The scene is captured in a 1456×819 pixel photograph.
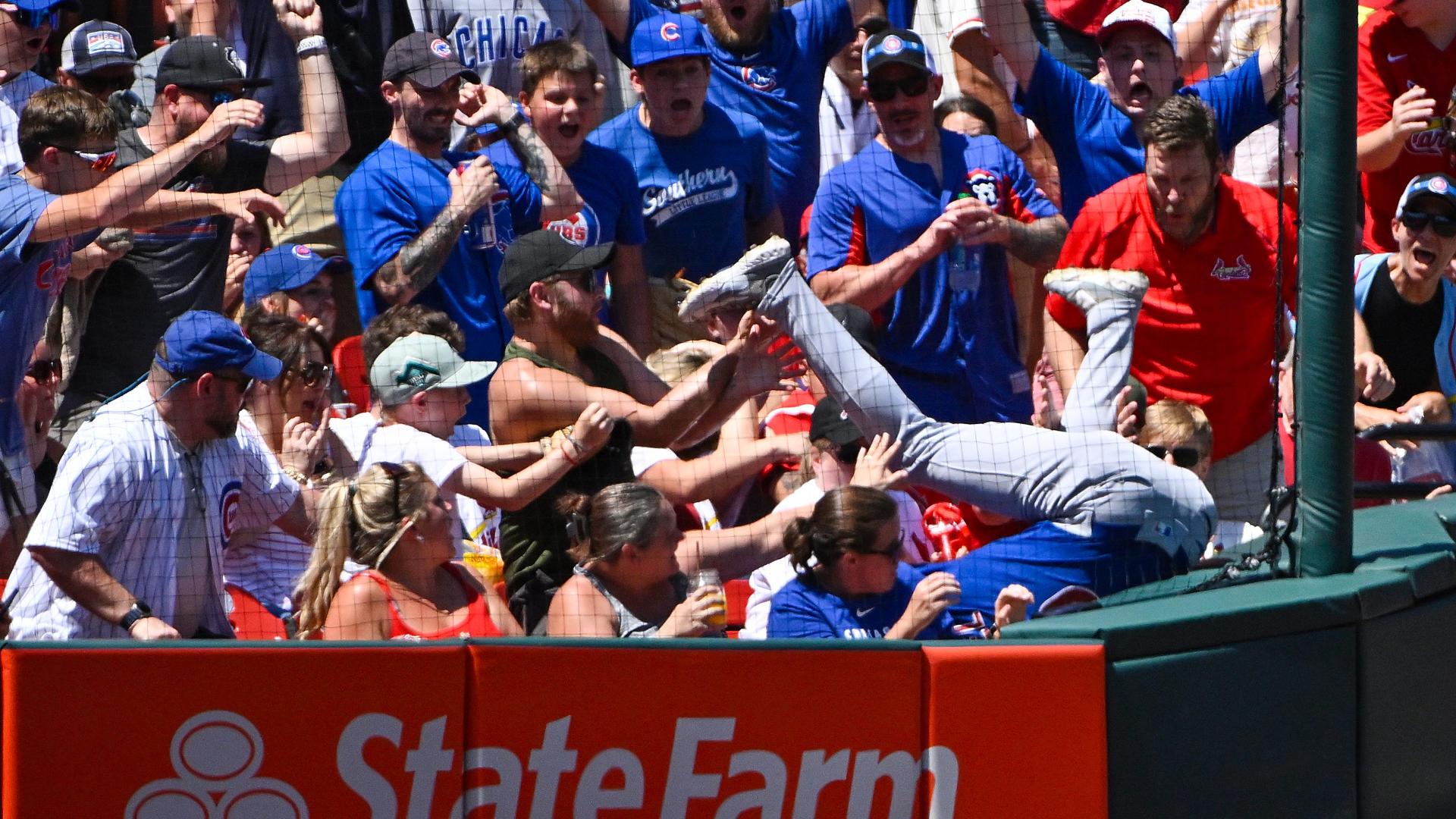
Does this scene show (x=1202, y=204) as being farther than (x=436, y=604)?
Yes

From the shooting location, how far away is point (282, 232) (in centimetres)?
461

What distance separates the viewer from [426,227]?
4.58 meters

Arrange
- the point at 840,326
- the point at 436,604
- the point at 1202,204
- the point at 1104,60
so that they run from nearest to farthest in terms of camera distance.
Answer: the point at 436,604
the point at 840,326
the point at 1202,204
the point at 1104,60

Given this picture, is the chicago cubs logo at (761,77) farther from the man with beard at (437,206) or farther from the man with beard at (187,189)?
the man with beard at (187,189)

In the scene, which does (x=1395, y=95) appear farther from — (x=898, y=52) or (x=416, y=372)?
(x=416, y=372)

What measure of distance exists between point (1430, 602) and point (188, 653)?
2.73 m

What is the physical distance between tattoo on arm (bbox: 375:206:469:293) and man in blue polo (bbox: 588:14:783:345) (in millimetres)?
520

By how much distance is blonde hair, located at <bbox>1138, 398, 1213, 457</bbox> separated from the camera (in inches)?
172

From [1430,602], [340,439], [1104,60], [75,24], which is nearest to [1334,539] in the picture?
[1430,602]

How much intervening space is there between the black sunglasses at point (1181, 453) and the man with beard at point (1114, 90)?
76 centimetres

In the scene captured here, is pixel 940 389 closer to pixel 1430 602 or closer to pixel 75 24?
pixel 1430 602

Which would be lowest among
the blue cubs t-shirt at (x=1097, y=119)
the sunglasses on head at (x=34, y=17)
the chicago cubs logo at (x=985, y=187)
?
the chicago cubs logo at (x=985, y=187)

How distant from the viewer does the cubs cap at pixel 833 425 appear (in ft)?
13.6

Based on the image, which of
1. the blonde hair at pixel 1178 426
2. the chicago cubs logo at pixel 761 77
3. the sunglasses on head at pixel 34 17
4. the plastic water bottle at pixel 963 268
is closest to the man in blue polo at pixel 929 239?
the plastic water bottle at pixel 963 268
